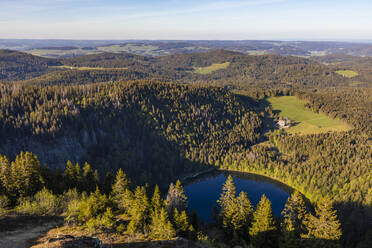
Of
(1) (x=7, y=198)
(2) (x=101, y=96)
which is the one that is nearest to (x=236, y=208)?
(1) (x=7, y=198)

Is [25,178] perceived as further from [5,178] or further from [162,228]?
[162,228]

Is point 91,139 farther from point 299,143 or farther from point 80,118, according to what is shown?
point 299,143

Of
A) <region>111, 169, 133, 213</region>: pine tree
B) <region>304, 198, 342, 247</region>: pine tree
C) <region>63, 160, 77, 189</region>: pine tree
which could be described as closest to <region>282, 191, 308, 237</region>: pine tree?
<region>304, 198, 342, 247</region>: pine tree

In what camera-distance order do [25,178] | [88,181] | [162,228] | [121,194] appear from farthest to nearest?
[88,181], [121,194], [25,178], [162,228]

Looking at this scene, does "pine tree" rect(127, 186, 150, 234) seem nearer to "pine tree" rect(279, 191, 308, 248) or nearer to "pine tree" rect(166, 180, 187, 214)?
"pine tree" rect(166, 180, 187, 214)

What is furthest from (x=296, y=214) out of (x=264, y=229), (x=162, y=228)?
(x=162, y=228)

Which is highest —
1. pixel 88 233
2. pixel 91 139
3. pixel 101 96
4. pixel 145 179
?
pixel 101 96

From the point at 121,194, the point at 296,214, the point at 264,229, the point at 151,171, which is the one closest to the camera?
the point at 264,229
